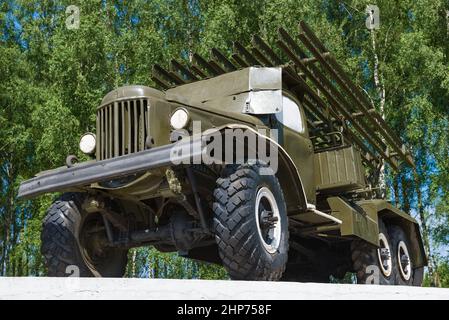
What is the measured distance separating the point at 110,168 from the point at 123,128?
0.49 meters

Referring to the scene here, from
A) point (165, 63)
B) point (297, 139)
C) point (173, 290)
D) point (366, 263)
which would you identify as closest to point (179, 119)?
point (297, 139)

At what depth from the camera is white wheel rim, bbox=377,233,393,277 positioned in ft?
26.0

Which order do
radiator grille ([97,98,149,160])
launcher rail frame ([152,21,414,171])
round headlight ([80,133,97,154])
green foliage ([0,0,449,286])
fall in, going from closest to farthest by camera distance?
radiator grille ([97,98,149,160])
round headlight ([80,133,97,154])
launcher rail frame ([152,21,414,171])
green foliage ([0,0,449,286])

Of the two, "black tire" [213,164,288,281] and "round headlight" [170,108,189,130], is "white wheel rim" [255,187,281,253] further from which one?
"round headlight" [170,108,189,130]

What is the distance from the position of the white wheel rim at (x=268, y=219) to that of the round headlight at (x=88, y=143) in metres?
1.67

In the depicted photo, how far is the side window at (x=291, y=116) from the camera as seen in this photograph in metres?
6.98

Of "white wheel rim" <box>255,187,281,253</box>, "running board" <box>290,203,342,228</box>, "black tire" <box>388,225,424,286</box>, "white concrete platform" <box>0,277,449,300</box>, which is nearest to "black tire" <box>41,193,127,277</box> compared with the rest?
"white wheel rim" <box>255,187,281,253</box>

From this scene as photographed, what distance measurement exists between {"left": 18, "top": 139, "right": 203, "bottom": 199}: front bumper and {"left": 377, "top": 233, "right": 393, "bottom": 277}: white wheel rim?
360 centimetres

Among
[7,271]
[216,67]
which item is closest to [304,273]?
[216,67]

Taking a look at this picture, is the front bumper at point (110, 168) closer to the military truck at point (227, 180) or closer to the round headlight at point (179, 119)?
the military truck at point (227, 180)
